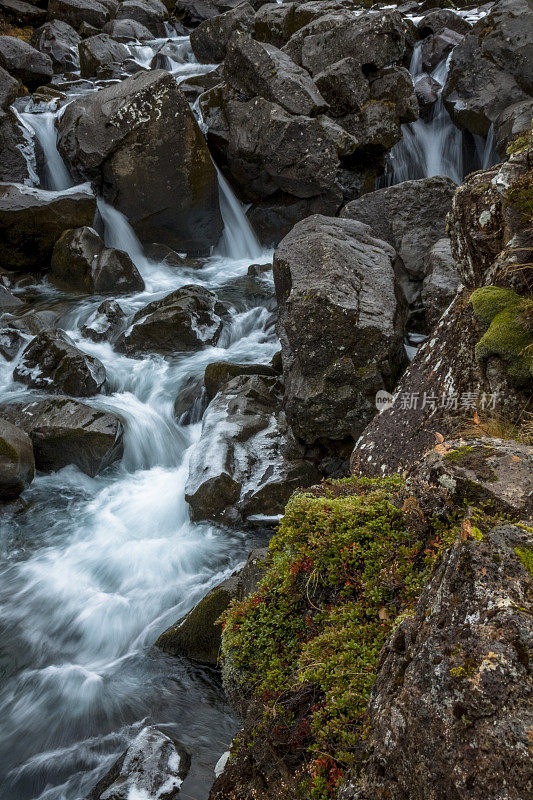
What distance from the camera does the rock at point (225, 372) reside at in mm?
9953

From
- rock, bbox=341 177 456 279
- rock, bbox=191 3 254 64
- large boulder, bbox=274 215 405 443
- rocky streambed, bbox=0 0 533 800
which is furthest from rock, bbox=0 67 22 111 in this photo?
large boulder, bbox=274 215 405 443

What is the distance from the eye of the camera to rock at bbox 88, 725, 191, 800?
13.3 ft

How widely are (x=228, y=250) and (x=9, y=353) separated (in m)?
7.39

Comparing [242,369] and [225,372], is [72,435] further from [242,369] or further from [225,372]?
[242,369]

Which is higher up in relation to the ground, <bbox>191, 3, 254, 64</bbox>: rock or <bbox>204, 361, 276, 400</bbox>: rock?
<bbox>191, 3, 254, 64</bbox>: rock

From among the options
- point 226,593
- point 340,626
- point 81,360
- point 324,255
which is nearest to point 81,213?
point 81,360

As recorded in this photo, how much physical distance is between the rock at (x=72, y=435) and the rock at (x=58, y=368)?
1.12 m

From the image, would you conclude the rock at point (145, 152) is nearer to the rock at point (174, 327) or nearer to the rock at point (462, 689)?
the rock at point (174, 327)

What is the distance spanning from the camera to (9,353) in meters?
11.4

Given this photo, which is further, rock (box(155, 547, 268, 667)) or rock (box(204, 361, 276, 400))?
rock (box(204, 361, 276, 400))

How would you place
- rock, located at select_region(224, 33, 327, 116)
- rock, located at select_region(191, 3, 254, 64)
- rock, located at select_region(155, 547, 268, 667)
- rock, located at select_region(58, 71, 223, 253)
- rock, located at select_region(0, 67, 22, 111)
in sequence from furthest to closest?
rock, located at select_region(191, 3, 254, 64) → rock, located at select_region(0, 67, 22, 111) → rock, located at select_region(224, 33, 327, 116) → rock, located at select_region(58, 71, 223, 253) → rock, located at select_region(155, 547, 268, 667)

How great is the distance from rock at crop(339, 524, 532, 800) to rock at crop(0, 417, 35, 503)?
7163 mm

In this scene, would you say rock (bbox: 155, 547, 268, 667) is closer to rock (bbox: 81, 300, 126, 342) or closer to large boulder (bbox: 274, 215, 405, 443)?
large boulder (bbox: 274, 215, 405, 443)

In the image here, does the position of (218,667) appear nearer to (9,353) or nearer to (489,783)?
(489,783)
